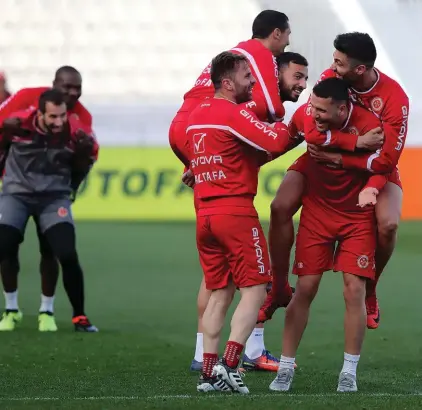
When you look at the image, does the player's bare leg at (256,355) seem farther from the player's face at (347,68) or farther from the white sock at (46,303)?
the white sock at (46,303)

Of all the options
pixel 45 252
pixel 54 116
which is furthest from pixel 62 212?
pixel 54 116

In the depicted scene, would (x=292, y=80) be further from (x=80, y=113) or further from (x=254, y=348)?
(x=80, y=113)

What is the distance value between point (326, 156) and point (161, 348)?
2868 mm

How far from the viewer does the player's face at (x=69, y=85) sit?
1036cm

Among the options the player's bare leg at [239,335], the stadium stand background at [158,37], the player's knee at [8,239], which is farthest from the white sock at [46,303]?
the stadium stand background at [158,37]

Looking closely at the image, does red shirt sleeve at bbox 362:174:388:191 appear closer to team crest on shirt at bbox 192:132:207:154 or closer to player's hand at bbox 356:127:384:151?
player's hand at bbox 356:127:384:151

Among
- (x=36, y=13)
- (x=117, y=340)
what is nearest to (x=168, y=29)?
(x=36, y=13)

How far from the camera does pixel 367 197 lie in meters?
6.61

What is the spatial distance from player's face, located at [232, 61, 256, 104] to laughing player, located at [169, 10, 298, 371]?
0.86 ft

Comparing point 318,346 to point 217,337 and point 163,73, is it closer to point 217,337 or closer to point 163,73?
point 217,337

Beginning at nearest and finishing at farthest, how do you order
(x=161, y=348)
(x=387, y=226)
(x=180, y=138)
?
(x=387, y=226) → (x=180, y=138) → (x=161, y=348)

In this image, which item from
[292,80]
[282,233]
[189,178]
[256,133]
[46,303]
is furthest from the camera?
[46,303]

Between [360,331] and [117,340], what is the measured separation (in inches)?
122

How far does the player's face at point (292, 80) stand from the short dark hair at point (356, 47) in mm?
912
